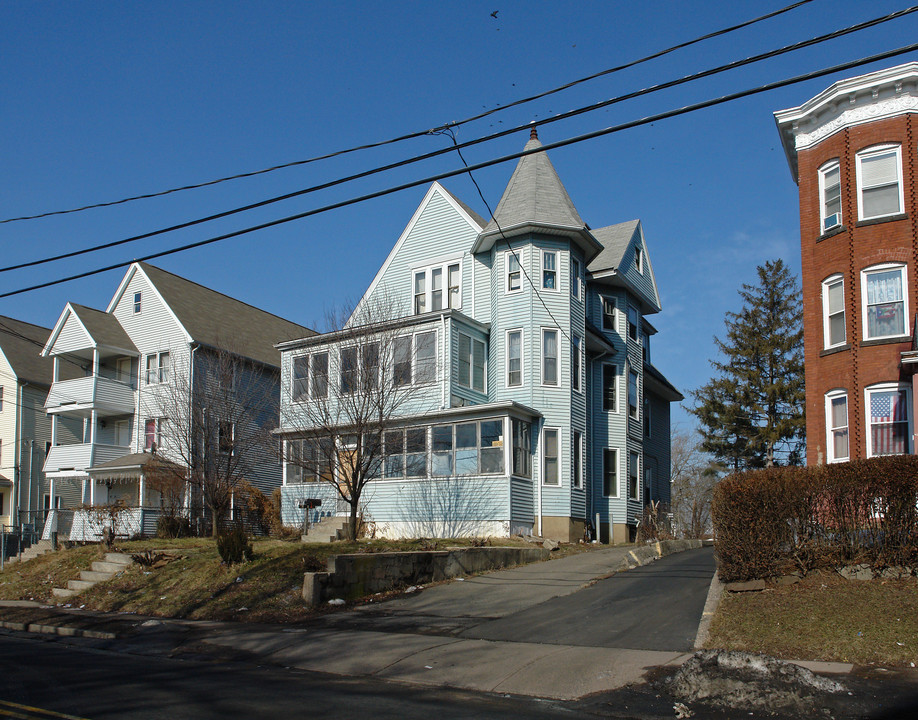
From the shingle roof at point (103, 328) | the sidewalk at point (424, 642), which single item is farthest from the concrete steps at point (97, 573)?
the shingle roof at point (103, 328)

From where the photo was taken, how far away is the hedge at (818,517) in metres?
11.9

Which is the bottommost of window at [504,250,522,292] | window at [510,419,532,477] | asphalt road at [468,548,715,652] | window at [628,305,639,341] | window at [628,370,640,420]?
asphalt road at [468,548,715,652]

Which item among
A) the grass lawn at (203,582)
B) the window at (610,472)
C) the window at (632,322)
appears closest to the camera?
the grass lawn at (203,582)

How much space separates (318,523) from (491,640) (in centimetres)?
1546

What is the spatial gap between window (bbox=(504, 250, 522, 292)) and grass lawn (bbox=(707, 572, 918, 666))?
16.6 m

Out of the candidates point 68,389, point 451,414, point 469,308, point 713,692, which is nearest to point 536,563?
point 451,414

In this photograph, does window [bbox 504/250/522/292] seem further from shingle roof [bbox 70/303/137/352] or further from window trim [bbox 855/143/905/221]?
shingle roof [bbox 70/303/137/352]

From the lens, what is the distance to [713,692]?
8.73 metres

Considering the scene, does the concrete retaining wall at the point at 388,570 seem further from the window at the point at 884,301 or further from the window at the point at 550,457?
the window at the point at 884,301

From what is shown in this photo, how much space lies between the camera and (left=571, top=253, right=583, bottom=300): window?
28.4 m

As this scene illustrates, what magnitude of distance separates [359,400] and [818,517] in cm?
1274

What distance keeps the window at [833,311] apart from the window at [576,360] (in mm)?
8589

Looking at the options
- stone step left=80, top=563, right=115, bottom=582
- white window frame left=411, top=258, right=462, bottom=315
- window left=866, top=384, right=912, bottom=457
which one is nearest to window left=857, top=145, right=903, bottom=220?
window left=866, top=384, right=912, bottom=457

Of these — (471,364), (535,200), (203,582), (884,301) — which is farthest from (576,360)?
(203,582)
